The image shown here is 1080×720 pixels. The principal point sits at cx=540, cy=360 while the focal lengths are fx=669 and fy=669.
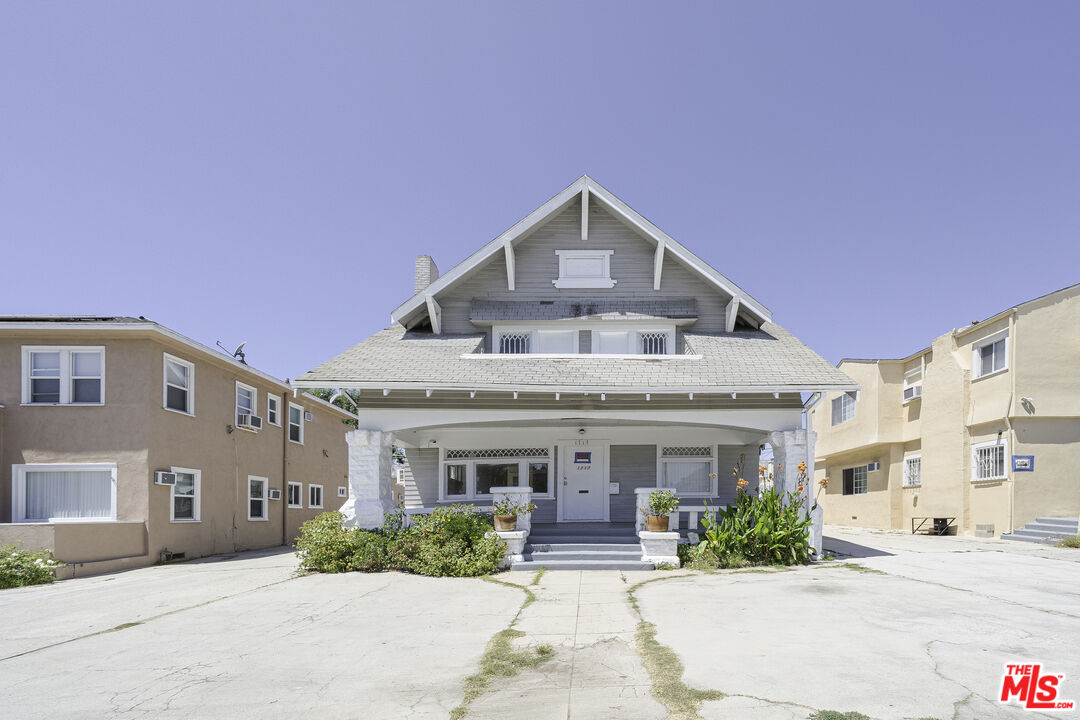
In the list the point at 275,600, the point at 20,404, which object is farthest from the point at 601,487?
the point at 20,404

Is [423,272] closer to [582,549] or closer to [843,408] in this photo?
[582,549]

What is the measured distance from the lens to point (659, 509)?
12945mm

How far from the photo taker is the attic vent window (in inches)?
666

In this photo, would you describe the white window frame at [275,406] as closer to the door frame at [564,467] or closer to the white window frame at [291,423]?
the white window frame at [291,423]

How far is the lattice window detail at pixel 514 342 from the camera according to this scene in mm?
16453

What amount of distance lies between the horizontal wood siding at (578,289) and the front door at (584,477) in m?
3.77

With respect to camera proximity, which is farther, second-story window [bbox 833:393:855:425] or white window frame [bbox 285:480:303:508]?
second-story window [bbox 833:393:855:425]

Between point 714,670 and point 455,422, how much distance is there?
848 cm

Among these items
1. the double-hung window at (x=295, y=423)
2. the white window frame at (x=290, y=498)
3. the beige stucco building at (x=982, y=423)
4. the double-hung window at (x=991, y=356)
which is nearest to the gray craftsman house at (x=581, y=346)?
the beige stucco building at (x=982, y=423)

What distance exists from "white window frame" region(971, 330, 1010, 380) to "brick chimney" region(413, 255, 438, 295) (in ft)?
52.7

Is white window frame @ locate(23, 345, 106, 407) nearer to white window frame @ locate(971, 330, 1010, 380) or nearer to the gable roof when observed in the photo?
the gable roof

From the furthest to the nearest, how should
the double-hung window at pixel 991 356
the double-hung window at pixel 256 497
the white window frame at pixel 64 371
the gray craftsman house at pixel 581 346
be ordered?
the double-hung window at pixel 256 497 → the double-hung window at pixel 991 356 → the gray craftsman house at pixel 581 346 → the white window frame at pixel 64 371

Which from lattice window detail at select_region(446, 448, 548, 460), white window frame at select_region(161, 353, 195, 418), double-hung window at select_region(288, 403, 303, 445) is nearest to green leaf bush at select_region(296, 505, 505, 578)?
lattice window detail at select_region(446, 448, 548, 460)

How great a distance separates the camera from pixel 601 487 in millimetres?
16609
